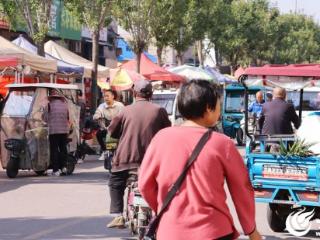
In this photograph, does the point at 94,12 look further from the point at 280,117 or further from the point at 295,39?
the point at 295,39

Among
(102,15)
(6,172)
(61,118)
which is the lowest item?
(6,172)

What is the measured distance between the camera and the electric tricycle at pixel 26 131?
16031 millimetres

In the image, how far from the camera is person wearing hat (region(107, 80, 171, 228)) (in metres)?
8.48

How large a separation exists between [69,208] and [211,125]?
25.0ft

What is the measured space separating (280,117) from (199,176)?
283 inches

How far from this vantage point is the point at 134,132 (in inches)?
335

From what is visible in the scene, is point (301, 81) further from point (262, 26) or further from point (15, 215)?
point (262, 26)

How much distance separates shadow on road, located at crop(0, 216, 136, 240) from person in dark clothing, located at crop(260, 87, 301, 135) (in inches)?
98.5

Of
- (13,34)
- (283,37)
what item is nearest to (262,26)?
(283,37)

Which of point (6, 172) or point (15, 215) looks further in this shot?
point (6, 172)

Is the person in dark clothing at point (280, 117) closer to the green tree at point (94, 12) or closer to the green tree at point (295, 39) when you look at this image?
the green tree at point (94, 12)

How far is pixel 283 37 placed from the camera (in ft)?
239

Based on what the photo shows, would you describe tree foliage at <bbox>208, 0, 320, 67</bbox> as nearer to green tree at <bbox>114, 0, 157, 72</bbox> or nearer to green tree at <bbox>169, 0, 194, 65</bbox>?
green tree at <bbox>169, 0, 194, 65</bbox>

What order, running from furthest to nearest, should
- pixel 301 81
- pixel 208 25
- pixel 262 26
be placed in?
pixel 262 26, pixel 208 25, pixel 301 81
